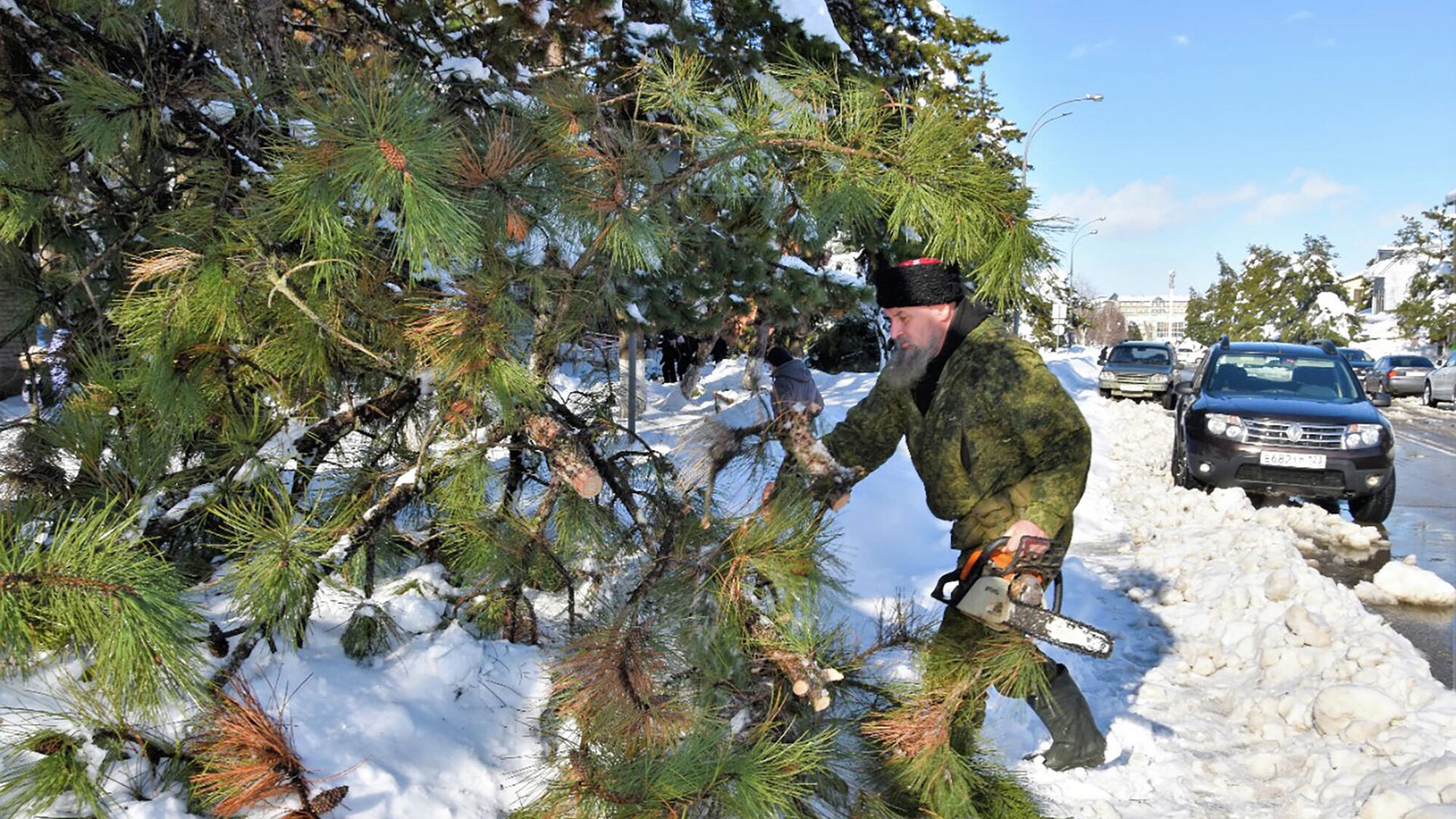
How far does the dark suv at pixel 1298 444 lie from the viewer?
24.9 ft

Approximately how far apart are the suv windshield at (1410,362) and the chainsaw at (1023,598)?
104ft

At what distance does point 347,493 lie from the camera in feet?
8.30

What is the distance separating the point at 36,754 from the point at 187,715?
270 millimetres

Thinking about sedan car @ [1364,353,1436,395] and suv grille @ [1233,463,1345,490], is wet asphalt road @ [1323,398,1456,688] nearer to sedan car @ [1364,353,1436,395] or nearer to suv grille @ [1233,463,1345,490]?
suv grille @ [1233,463,1345,490]

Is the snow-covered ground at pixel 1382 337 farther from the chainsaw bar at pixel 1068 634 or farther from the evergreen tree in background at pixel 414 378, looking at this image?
the evergreen tree in background at pixel 414 378

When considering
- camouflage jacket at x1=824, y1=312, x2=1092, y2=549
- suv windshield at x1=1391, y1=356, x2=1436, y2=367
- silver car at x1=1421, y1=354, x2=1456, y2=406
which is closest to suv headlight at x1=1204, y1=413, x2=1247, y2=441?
camouflage jacket at x1=824, y1=312, x2=1092, y2=549

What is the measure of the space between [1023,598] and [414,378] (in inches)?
68.7

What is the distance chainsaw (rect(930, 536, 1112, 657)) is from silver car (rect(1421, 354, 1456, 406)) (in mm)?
26759

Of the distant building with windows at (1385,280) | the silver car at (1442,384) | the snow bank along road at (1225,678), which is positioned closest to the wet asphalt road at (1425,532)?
the snow bank along road at (1225,678)

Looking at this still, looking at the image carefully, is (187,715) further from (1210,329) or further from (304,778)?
(1210,329)

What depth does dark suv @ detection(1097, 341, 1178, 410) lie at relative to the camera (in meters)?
21.3

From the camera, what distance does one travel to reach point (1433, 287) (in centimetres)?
4031

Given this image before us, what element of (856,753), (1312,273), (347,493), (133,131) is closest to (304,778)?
(347,493)

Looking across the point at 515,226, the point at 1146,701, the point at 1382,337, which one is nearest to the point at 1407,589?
the point at 1146,701
